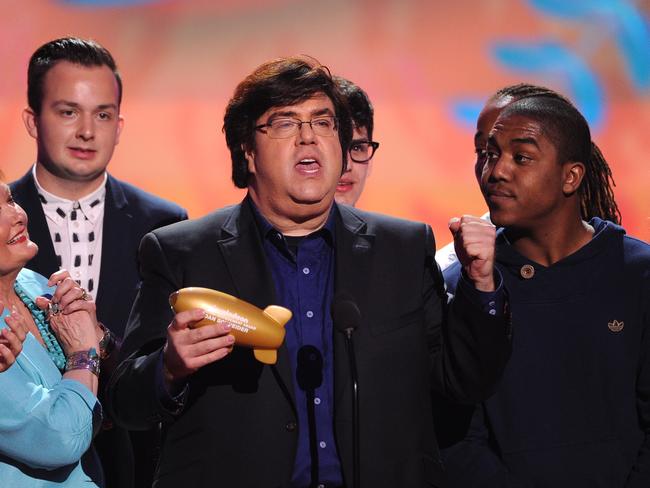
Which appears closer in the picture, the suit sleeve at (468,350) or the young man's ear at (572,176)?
the suit sleeve at (468,350)

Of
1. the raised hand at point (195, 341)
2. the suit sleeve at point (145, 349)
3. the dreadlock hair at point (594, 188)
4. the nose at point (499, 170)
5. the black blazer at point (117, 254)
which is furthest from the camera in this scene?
the dreadlock hair at point (594, 188)

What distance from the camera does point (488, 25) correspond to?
5.09 metres

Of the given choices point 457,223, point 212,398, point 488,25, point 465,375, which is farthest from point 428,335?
point 488,25

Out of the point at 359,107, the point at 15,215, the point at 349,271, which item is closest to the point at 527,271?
the point at 349,271

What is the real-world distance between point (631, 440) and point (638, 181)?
8.64 ft

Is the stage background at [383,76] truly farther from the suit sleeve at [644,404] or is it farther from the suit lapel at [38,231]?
the suit sleeve at [644,404]

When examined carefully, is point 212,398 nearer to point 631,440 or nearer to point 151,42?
point 631,440

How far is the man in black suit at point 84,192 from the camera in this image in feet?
11.8

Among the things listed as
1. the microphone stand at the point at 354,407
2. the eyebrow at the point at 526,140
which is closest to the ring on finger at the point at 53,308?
the microphone stand at the point at 354,407

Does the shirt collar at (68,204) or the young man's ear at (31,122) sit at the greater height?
the young man's ear at (31,122)

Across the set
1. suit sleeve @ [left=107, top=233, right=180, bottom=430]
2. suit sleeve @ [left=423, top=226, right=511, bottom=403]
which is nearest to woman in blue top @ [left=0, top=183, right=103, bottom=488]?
suit sleeve @ [left=107, top=233, right=180, bottom=430]

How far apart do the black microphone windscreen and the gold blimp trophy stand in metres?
0.14

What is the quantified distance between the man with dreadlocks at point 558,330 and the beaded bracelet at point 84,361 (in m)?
1.06

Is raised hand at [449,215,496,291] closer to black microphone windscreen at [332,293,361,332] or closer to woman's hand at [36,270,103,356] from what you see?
black microphone windscreen at [332,293,361,332]
